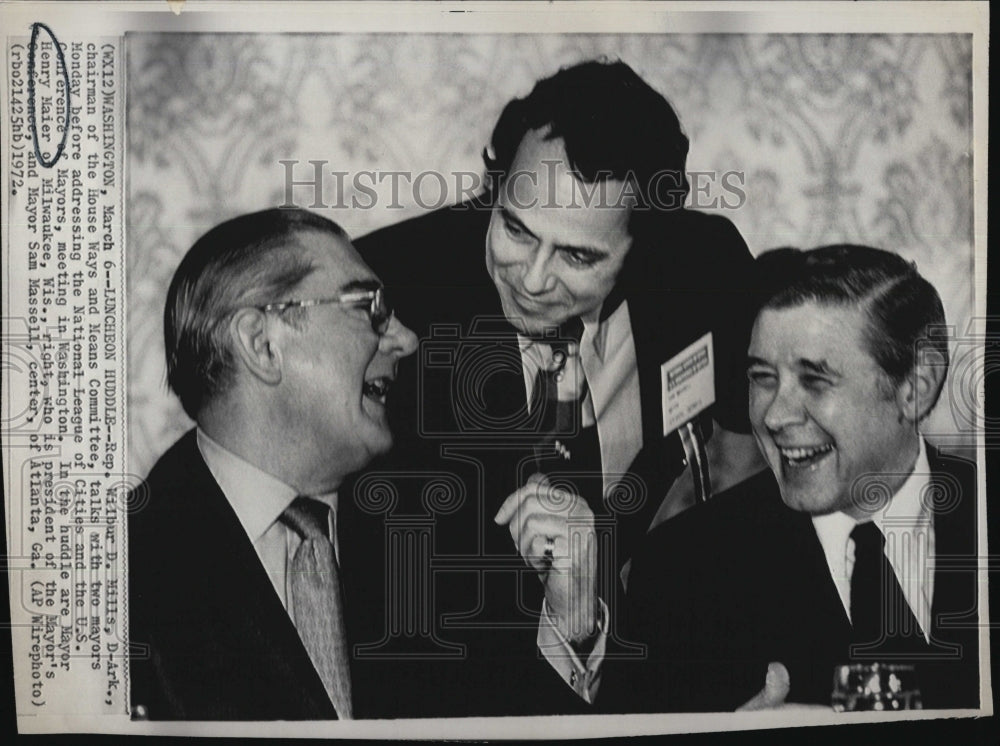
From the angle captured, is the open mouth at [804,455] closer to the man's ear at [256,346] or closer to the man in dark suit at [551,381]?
the man in dark suit at [551,381]

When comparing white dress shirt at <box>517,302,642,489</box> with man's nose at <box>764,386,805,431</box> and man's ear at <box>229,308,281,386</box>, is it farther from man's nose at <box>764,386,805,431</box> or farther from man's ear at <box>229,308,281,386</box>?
man's ear at <box>229,308,281,386</box>

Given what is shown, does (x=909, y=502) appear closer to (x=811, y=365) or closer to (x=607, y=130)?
(x=811, y=365)

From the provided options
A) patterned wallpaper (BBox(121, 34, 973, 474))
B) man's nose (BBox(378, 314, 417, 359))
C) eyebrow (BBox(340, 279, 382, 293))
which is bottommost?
man's nose (BBox(378, 314, 417, 359))

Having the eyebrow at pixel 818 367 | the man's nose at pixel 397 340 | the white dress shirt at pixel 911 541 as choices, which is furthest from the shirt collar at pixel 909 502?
the man's nose at pixel 397 340

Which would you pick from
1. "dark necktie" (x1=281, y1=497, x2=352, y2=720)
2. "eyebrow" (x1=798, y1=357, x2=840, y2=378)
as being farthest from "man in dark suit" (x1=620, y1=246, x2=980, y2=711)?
"dark necktie" (x1=281, y1=497, x2=352, y2=720)

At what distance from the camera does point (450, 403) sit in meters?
0.93

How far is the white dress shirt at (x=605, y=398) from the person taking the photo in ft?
3.07

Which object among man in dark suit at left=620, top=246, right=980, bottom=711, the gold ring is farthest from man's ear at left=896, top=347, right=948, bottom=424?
the gold ring

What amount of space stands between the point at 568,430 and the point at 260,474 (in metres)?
0.30

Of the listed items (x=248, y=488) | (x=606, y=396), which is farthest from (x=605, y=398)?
(x=248, y=488)

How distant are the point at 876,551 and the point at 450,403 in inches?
17.6

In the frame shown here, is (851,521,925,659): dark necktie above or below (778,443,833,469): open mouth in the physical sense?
below

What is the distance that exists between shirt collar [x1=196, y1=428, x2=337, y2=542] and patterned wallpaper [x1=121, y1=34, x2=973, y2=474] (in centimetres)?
4

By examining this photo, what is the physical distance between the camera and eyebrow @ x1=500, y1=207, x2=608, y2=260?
93 centimetres
